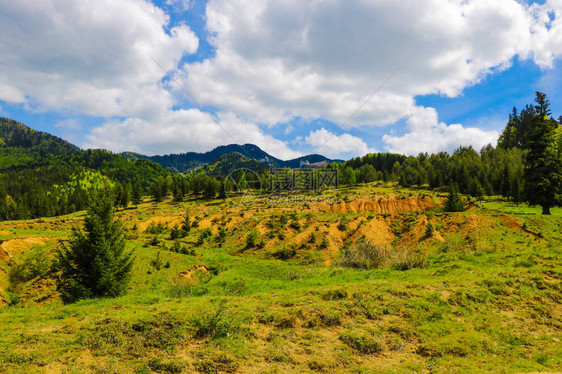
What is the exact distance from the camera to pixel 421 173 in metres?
115

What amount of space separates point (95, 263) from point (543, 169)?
2125 inches

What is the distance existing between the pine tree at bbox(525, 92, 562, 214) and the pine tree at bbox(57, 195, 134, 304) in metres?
51.4

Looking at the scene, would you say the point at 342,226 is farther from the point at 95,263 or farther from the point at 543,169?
the point at 95,263

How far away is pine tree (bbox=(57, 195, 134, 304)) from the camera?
16594mm

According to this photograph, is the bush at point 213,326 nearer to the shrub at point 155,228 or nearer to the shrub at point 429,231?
the shrub at point 429,231

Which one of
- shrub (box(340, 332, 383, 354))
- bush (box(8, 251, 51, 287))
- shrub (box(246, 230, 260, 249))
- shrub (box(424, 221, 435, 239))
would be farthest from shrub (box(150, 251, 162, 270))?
shrub (box(424, 221, 435, 239))

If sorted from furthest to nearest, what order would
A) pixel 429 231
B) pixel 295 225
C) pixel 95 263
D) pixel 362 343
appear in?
1. pixel 295 225
2. pixel 429 231
3. pixel 95 263
4. pixel 362 343

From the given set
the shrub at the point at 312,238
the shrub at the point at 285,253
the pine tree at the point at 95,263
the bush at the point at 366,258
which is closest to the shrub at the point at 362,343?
the bush at the point at 366,258

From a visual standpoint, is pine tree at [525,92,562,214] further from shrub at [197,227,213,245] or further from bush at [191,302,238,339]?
shrub at [197,227,213,245]

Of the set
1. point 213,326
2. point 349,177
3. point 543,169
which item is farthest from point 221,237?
point 349,177

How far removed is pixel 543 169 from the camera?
36281mm

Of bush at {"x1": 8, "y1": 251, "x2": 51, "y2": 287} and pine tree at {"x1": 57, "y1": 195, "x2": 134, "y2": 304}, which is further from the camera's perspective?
bush at {"x1": 8, "y1": 251, "x2": 51, "y2": 287}

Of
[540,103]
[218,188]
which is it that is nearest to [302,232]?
[540,103]

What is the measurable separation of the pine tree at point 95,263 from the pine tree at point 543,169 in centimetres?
5141
